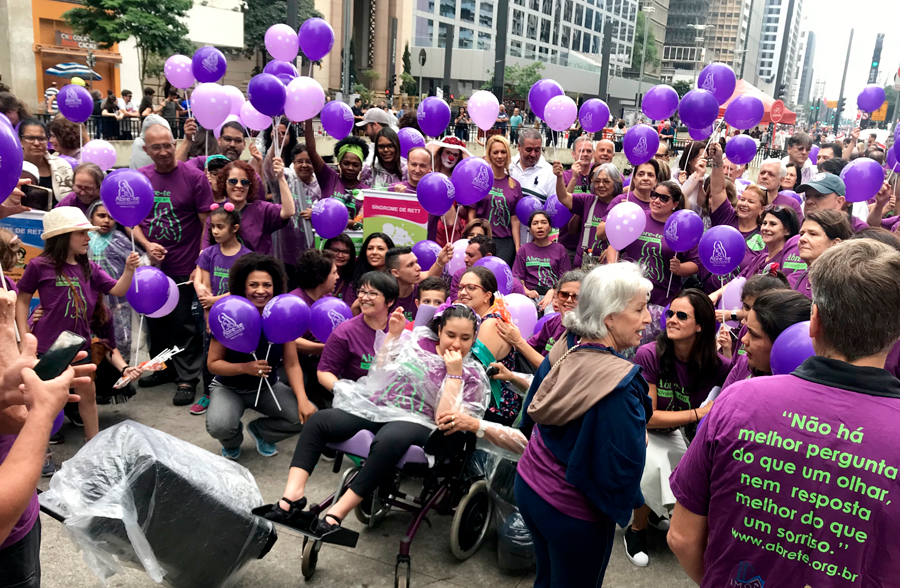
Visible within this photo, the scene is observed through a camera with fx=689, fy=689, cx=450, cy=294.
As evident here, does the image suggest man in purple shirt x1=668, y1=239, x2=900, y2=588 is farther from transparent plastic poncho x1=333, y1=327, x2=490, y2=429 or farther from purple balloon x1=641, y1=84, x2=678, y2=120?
purple balloon x1=641, y1=84, x2=678, y2=120

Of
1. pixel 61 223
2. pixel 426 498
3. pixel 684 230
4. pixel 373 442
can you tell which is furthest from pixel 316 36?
pixel 426 498

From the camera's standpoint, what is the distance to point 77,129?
6.16 metres

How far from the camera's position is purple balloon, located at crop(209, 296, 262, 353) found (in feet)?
12.6

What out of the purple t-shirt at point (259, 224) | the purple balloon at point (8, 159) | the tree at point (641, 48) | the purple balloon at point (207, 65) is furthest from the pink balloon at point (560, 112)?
the tree at point (641, 48)

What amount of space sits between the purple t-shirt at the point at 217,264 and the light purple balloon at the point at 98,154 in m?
1.74

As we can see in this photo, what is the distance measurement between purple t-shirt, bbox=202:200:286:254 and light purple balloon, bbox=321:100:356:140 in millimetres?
1216

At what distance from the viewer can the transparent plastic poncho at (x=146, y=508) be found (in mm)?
2459

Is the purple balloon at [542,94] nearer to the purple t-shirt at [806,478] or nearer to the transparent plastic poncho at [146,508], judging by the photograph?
the transparent plastic poncho at [146,508]

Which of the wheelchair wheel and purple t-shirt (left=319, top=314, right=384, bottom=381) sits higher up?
purple t-shirt (left=319, top=314, right=384, bottom=381)

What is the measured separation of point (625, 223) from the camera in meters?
4.89

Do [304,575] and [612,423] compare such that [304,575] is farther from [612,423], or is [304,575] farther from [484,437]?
[612,423]

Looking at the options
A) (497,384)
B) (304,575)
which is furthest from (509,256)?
(304,575)

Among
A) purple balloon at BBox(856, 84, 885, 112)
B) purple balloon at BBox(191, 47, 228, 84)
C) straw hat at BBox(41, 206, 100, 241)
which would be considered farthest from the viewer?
purple balloon at BBox(856, 84, 885, 112)

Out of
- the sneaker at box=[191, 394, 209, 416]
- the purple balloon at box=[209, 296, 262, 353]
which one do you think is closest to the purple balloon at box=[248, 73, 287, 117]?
the purple balloon at box=[209, 296, 262, 353]
